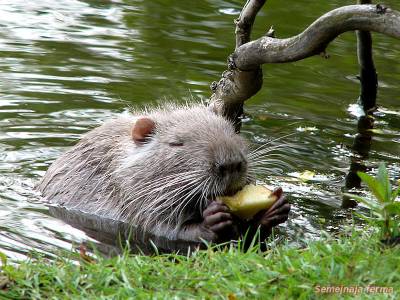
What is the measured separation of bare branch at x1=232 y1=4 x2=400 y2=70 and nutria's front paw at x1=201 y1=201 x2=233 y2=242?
148 cm

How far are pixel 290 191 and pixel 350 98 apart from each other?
3.40 m

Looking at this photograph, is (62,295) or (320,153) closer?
(62,295)

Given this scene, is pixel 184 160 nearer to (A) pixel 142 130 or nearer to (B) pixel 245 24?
(A) pixel 142 130

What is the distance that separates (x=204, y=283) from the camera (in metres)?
4.81

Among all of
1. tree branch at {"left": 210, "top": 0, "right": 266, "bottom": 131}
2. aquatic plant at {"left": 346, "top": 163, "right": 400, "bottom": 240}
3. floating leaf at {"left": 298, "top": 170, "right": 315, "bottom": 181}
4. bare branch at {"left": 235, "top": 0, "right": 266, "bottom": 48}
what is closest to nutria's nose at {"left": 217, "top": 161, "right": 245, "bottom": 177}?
aquatic plant at {"left": 346, "top": 163, "right": 400, "bottom": 240}

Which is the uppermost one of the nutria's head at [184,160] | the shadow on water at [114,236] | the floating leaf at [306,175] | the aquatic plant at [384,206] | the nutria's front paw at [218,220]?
the aquatic plant at [384,206]

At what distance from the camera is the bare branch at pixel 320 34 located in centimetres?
652

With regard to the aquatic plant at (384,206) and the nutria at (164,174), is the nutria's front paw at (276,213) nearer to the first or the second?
the nutria at (164,174)

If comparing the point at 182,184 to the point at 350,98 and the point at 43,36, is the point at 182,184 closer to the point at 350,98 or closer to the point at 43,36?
the point at 350,98

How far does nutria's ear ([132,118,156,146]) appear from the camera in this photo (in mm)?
7281

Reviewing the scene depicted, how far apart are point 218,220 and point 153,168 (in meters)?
0.81

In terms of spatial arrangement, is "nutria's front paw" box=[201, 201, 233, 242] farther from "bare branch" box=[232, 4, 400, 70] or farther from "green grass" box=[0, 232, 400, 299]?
"bare branch" box=[232, 4, 400, 70]

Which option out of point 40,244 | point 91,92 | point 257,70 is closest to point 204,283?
point 40,244

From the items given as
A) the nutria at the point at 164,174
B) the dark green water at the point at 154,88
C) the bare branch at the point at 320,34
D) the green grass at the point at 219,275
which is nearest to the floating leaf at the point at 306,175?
the dark green water at the point at 154,88
